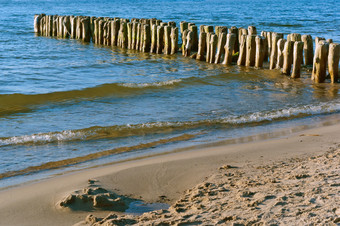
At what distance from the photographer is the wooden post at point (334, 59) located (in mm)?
11703

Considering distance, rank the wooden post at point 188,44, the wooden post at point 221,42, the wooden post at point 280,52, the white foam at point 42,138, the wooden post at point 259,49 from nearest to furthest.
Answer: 1. the white foam at point 42,138
2. the wooden post at point 280,52
3. the wooden post at point 259,49
4. the wooden post at point 221,42
5. the wooden post at point 188,44

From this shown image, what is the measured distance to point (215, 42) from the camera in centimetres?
1584

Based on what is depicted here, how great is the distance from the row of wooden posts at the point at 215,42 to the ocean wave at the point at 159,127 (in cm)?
276

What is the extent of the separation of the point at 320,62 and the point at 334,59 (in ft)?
1.69

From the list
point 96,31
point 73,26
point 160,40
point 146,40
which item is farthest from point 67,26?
point 160,40

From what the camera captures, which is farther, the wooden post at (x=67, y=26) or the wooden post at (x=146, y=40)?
the wooden post at (x=67, y=26)

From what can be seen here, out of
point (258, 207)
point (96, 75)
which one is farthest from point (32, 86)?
point (258, 207)

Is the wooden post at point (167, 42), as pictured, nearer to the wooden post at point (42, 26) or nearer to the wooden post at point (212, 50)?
the wooden post at point (212, 50)

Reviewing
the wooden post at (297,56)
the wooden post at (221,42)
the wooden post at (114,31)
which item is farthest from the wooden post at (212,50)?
Result: the wooden post at (114,31)

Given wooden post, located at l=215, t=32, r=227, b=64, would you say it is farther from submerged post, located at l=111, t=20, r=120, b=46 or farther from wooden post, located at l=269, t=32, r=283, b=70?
submerged post, located at l=111, t=20, r=120, b=46

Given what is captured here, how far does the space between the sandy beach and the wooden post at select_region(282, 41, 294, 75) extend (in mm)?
6449

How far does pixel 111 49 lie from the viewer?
20.5 meters

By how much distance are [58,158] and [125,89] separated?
18.7 feet

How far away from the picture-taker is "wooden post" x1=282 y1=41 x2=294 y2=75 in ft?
42.7
